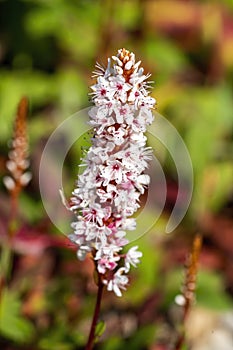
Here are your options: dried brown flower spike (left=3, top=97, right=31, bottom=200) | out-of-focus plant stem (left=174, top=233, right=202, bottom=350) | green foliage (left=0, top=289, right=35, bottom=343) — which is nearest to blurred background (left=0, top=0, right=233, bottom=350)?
green foliage (left=0, top=289, right=35, bottom=343)

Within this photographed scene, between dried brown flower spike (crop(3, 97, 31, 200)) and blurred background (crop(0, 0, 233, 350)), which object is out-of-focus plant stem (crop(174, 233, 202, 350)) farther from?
dried brown flower spike (crop(3, 97, 31, 200))

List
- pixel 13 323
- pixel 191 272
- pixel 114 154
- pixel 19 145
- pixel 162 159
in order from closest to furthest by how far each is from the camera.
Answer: pixel 114 154 < pixel 191 272 < pixel 19 145 < pixel 13 323 < pixel 162 159

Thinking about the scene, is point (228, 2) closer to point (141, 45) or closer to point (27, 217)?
point (141, 45)

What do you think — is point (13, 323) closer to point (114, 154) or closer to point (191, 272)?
point (191, 272)

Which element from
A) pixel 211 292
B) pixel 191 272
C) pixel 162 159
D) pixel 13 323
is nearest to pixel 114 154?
pixel 191 272

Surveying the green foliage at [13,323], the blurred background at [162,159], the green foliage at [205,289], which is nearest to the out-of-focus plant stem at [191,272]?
the blurred background at [162,159]

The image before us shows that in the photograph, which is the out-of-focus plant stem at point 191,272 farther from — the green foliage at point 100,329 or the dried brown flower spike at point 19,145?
the dried brown flower spike at point 19,145

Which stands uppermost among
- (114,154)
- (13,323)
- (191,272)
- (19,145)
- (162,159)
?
(114,154)
